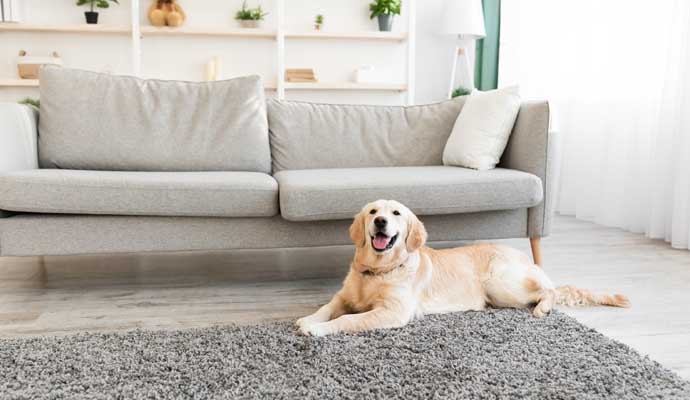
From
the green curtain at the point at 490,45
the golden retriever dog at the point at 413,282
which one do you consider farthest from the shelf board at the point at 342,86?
the golden retriever dog at the point at 413,282

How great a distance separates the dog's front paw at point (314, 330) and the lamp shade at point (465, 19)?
379 centimetres

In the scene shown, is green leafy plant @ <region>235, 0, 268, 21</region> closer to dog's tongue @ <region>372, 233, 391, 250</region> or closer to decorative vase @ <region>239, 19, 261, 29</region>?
decorative vase @ <region>239, 19, 261, 29</region>

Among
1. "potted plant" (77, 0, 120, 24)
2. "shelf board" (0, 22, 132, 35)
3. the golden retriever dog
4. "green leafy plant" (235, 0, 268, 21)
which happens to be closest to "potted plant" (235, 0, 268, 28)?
"green leafy plant" (235, 0, 268, 21)

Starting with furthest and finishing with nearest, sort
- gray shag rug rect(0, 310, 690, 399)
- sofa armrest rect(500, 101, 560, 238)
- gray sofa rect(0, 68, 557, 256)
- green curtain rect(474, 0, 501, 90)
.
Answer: green curtain rect(474, 0, 501, 90)
sofa armrest rect(500, 101, 560, 238)
gray sofa rect(0, 68, 557, 256)
gray shag rug rect(0, 310, 690, 399)

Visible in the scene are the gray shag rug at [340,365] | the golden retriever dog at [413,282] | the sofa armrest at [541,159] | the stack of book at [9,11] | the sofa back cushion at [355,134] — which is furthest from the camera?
the stack of book at [9,11]

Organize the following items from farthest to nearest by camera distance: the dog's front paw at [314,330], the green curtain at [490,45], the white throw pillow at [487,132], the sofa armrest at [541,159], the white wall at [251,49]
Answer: the green curtain at [490,45]
the white wall at [251,49]
the white throw pillow at [487,132]
the sofa armrest at [541,159]
the dog's front paw at [314,330]

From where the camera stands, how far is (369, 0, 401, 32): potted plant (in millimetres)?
5223

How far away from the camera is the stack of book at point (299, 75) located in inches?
201

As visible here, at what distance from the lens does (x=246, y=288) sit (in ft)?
8.41

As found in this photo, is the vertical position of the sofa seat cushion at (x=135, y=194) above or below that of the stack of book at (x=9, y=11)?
below

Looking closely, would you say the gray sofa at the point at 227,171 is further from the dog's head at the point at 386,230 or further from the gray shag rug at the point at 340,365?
the gray shag rug at the point at 340,365

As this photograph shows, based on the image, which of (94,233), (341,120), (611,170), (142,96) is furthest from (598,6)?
(94,233)

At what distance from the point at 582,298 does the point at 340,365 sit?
3.45 feet

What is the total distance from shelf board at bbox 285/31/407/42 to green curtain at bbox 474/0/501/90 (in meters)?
0.80
